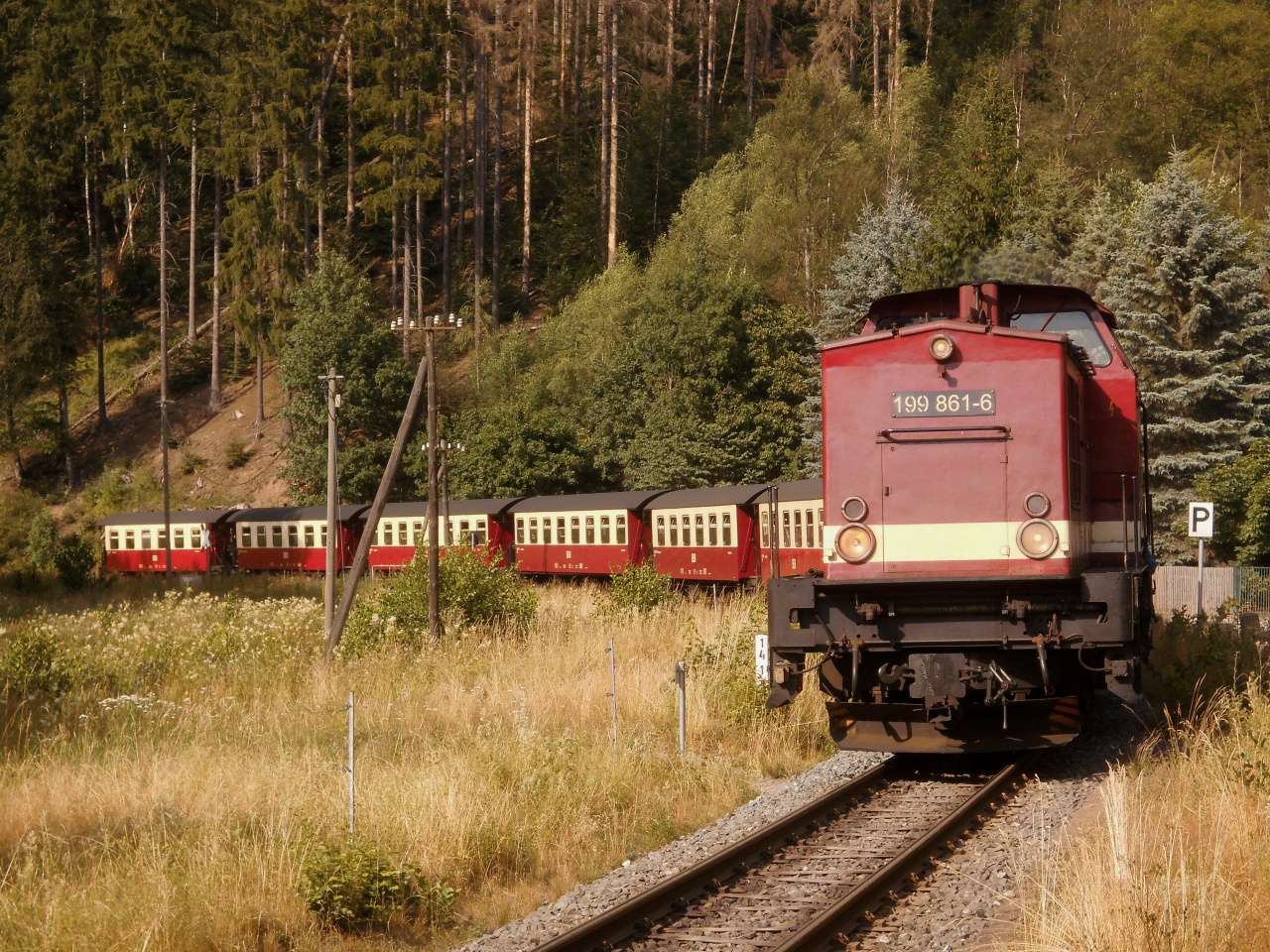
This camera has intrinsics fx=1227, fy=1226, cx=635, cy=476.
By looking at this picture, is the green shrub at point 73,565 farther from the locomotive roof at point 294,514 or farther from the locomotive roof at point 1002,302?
Answer: the locomotive roof at point 1002,302

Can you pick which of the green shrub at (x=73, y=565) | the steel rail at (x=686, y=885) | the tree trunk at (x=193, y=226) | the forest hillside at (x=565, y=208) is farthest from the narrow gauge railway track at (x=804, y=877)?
the tree trunk at (x=193, y=226)

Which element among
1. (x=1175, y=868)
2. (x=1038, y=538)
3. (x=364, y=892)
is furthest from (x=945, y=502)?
(x=364, y=892)

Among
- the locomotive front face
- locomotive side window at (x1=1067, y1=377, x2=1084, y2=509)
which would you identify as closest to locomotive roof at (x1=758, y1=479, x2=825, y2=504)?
locomotive side window at (x1=1067, y1=377, x2=1084, y2=509)

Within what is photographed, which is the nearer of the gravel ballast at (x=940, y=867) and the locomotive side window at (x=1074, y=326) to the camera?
the gravel ballast at (x=940, y=867)

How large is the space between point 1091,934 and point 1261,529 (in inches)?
1106

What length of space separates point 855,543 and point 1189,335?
26.4 meters

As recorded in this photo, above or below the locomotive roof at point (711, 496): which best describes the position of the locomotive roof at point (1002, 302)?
above

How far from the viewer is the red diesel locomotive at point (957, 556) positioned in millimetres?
9289

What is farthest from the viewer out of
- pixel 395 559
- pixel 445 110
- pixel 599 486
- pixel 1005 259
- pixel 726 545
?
pixel 445 110

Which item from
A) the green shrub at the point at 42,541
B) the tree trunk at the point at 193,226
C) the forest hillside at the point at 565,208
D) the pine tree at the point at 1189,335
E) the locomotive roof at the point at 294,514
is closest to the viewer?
the pine tree at the point at 1189,335

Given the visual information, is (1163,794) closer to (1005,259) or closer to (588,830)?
(588,830)

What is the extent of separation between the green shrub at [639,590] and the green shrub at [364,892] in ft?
49.6

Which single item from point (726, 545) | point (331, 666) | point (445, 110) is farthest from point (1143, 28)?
point (331, 666)

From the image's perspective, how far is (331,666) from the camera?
17.7 metres
